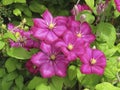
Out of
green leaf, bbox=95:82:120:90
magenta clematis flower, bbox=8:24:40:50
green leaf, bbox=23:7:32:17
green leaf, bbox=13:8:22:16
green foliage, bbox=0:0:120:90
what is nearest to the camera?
green leaf, bbox=95:82:120:90

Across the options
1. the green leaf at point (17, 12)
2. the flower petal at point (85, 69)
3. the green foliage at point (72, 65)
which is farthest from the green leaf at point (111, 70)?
the green leaf at point (17, 12)

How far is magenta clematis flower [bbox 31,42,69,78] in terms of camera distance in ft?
6.11

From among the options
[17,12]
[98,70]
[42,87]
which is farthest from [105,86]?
[17,12]

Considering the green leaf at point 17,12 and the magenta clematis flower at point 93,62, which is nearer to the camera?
the magenta clematis flower at point 93,62

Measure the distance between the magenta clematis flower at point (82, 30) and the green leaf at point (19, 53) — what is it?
0.24 meters

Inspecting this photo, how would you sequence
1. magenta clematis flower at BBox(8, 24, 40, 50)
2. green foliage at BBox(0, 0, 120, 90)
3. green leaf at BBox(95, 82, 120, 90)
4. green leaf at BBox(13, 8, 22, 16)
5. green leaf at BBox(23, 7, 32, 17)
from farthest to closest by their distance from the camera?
green leaf at BBox(23, 7, 32, 17)
green leaf at BBox(13, 8, 22, 16)
magenta clematis flower at BBox(8, 24, 40, 50)
green foliage at BBox(0, 0, 120, 90)
green leaf at BBox(95, 82, 120, 90)

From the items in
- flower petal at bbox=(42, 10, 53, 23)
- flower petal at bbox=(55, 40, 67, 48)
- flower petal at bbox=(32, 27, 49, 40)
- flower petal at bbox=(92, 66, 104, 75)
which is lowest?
flower petal at bbox=(92, 66, 104, 75)

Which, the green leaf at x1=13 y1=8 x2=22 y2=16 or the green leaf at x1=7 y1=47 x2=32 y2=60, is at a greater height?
the green leaf at x1=13 y1=8 x2=22 y2=16

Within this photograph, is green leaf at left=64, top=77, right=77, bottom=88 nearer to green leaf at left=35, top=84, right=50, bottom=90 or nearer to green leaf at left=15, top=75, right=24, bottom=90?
green leaf at left=35, top=84, right=50, bottom=90

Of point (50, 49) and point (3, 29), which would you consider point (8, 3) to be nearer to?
point (3, 29)

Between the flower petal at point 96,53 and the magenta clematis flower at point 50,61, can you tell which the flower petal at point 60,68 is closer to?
the magenta clematis flower at point 50,61

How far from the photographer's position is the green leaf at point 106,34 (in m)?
2.02

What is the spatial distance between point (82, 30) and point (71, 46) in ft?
0.47

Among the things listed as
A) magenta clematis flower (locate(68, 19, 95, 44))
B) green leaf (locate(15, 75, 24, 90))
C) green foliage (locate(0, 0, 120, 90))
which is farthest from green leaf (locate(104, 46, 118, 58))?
green leaf (locate(15, 75, 24, 90))
